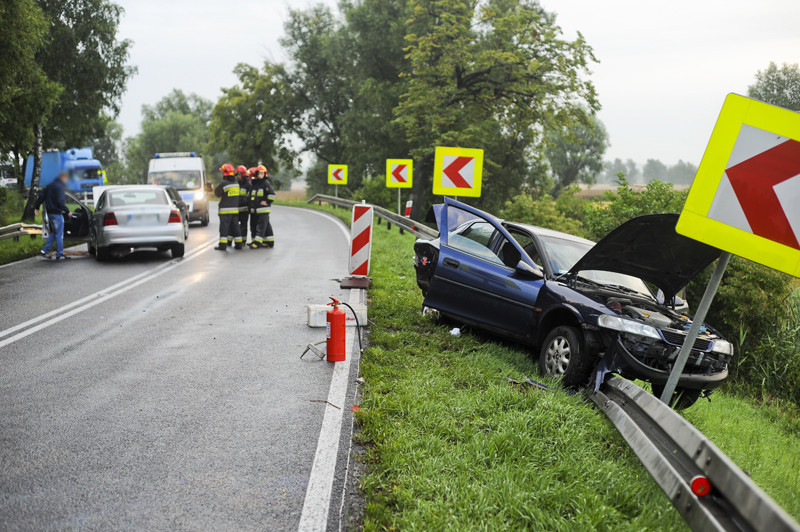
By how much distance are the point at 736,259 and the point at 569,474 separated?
10779 millimetres

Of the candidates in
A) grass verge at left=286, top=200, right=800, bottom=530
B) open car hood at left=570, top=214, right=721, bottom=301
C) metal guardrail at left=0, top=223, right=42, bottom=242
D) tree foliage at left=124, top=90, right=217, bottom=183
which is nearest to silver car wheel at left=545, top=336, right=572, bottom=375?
grass verge at left=286, top=200, right=800, bottom=530

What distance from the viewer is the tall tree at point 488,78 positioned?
89.3ft

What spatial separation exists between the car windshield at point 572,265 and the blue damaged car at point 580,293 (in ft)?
0.04

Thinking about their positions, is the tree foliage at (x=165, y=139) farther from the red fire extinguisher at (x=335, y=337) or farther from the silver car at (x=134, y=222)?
the red fire extinguisher at (x=335, y=337)

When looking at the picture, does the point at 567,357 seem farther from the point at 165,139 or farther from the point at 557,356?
the point at 165,139

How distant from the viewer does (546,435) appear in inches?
178

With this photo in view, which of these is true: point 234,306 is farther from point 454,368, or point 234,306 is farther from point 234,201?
point 234,201

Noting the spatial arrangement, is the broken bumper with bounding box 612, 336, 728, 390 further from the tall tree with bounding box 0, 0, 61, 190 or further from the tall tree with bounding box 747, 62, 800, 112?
the tall tree with bounding box 747, 62, 800, 112

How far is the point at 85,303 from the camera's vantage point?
888cm

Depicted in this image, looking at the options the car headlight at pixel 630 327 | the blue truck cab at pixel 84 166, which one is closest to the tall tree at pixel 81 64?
the blue truck cab at pixel 84 166

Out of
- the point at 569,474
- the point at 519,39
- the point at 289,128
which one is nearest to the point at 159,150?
the point at 289,128

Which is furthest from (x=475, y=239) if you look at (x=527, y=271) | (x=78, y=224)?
(x=78, y=224)

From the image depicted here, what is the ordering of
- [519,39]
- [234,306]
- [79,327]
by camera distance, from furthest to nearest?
1. [519,39]
2. [234,306]
3. [79,327]

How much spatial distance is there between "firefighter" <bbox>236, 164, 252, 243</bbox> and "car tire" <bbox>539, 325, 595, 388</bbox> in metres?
10.8
